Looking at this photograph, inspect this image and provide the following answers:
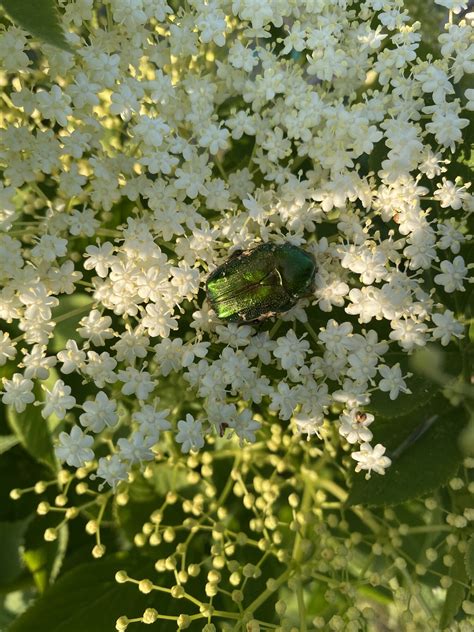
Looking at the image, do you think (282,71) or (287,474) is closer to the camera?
(282,71)

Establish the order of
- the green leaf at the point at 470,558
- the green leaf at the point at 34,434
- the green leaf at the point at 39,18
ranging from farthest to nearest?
the green leaf at the point at 34,434
the green leaf at the point at 470,558
the green leaf at the point at 39,18

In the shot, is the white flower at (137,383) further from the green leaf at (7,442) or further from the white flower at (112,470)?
the green leaf at (7,442)

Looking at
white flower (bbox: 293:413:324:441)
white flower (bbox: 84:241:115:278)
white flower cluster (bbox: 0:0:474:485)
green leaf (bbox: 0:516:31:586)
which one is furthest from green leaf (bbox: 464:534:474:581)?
green leaf (bbox: 0:516:31:586)

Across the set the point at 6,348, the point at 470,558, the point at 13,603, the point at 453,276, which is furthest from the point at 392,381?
the point at 13,603

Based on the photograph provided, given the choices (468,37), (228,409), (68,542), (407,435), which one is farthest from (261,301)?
(68,542)

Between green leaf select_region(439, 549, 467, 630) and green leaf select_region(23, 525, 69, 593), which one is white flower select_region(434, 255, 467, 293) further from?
green leaf select_region(23, 525, 69, 593)

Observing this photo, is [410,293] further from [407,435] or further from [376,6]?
[376,6]

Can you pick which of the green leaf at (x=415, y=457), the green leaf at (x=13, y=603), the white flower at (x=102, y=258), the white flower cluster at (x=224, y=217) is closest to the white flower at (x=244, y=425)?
the white flower cluster at (x=224, y=217)
